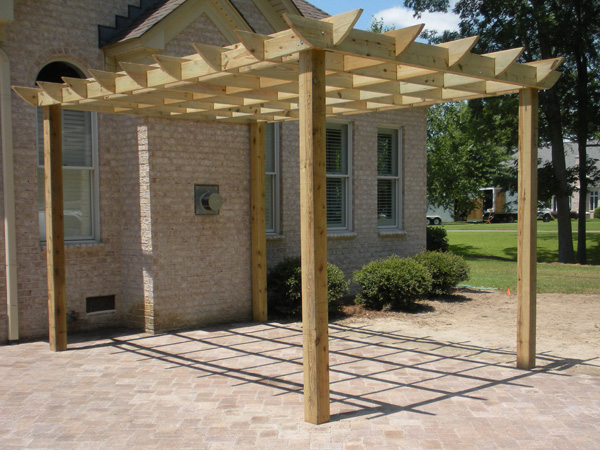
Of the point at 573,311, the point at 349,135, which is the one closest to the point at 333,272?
the point at 349,135

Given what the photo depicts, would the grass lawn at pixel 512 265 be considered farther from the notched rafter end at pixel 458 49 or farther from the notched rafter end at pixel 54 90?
the notched rafter end at pixel 54 90

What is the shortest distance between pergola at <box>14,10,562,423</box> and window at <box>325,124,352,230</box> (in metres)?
2.37

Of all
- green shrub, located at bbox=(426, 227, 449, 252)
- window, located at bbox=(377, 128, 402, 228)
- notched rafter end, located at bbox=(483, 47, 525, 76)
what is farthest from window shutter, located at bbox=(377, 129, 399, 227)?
notched rafter end, located at bbox=(483, 47, 525, 76)

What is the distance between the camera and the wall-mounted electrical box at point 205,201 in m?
Result: 9.52

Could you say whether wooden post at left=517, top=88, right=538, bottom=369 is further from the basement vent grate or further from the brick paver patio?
the basement vent grate

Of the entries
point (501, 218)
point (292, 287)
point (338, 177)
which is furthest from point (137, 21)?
point (501, 218)

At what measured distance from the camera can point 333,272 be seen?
10273 millimetres

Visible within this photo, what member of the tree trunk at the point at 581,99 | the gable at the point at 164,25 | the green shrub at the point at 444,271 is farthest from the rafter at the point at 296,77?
the tree trunk at the point at 581,99

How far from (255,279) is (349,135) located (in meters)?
3.83

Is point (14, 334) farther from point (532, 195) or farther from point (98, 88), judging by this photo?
point (532, 195)

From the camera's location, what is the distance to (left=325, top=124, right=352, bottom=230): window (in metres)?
12.2

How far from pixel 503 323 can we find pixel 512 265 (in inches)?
378

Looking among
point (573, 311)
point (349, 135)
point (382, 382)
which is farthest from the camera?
point (349, 135)

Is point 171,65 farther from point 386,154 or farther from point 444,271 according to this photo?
point 386,154
